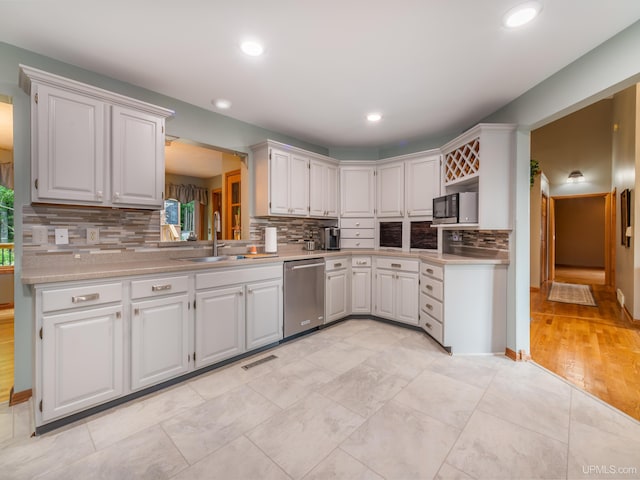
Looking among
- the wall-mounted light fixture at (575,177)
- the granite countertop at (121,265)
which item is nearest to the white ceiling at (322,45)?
the granite countertop at (121,265)

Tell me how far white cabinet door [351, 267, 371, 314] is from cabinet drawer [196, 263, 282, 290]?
1.24 metres

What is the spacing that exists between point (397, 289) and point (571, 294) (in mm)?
4093

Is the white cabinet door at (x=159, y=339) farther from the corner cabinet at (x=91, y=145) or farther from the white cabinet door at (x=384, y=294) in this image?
the white cabinet door at (x=384, y=294)

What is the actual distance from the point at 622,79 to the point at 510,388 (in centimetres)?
221

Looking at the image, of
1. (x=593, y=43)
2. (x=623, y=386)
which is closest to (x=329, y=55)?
(x=593, y=43)

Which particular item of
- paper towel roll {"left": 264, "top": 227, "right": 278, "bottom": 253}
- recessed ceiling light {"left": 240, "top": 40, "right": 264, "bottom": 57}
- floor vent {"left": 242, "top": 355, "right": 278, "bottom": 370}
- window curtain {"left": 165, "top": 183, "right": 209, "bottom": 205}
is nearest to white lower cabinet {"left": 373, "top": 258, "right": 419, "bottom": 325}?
paper towel roll {"left": 264, "top": 227, "right": 278, "bottom": 253}

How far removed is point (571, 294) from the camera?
213 inches

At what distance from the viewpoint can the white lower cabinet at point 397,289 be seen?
3.47 m

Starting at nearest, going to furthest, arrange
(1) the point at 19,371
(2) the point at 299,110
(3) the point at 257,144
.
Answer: (1) the point at 19,371, (2) the point at 299,110, (3) the point at 257,144

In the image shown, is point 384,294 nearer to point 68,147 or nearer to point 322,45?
point 322,45

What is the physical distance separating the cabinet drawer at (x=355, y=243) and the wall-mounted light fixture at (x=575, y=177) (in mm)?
5771

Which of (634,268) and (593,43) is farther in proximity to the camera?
(634,268)

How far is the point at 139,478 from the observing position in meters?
1.42

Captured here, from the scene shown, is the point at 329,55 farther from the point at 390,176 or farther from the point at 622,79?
the point at 390,176
